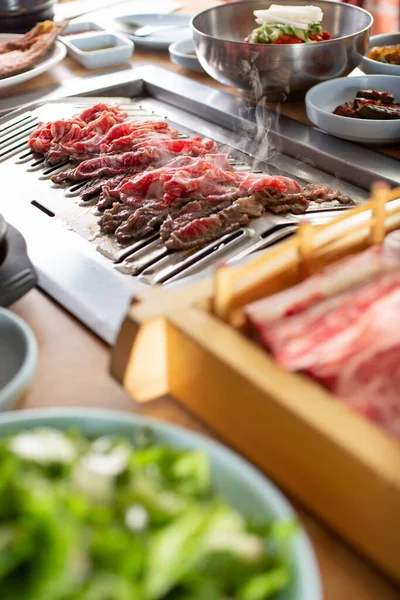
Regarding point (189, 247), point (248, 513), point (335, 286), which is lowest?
point (189, 247)

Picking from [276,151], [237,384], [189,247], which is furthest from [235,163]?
[237,384]

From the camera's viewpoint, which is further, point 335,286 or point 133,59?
point 133,59

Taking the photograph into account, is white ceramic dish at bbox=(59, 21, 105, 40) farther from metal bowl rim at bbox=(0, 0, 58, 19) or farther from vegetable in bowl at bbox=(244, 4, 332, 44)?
vegetable in bowl at bbox=(244, 4, 332, 44)

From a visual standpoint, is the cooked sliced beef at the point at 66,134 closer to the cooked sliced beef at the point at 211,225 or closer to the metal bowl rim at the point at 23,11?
the cooked sliced beef at the point at 211,225

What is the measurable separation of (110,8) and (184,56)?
137 cm

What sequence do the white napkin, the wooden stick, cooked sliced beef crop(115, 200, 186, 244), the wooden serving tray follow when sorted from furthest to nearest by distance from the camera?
the white napkin
cooked sliced beef crop(115, 200, 186, 244)
the wooden stick
the wooden serving tray

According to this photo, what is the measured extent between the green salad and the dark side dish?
1.79m

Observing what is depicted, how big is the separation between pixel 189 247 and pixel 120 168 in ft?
1.85

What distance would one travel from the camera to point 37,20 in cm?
370

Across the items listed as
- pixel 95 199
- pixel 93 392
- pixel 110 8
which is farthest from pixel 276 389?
pixel 110 8

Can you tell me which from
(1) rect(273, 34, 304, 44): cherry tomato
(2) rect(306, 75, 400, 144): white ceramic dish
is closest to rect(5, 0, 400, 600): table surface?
(2) rect(306, 75, 400, 144): white ceramic dish

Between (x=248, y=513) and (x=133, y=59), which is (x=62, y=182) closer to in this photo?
(x=133, y=59)

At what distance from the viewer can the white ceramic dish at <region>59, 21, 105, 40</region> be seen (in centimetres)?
367

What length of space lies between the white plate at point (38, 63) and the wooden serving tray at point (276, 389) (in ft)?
7.02
